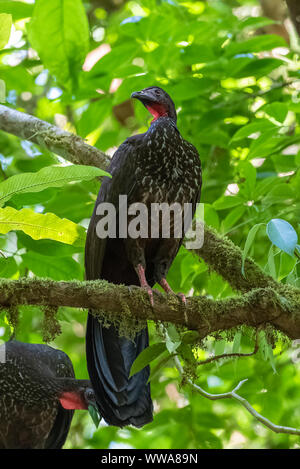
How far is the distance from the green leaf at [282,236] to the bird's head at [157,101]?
1.22m

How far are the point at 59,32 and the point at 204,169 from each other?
85.5 inches

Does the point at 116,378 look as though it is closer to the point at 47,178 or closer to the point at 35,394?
the point at 35,394

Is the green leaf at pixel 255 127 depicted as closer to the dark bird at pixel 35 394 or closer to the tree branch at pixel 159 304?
the tree branch at pixel 159 304

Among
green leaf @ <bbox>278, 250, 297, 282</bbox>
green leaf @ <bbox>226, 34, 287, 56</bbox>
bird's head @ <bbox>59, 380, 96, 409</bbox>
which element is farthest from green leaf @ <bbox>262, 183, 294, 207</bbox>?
bird's head @ <bbox>59, 380, 96, 409</bbox>

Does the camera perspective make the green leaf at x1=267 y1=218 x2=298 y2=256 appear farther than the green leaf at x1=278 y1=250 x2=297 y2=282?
No

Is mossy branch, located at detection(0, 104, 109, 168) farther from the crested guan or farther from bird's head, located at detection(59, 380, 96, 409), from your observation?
bird's head, located at detection(59, 380, 96, 409)

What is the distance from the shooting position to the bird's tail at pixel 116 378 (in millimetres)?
2314

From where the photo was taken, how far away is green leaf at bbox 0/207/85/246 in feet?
5.98

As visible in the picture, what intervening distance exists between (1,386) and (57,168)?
134cm

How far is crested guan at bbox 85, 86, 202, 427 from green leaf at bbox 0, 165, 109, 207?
0.97m

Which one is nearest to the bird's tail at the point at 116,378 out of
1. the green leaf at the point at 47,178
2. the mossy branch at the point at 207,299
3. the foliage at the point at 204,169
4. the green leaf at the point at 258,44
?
the foliage at the point at 204,169

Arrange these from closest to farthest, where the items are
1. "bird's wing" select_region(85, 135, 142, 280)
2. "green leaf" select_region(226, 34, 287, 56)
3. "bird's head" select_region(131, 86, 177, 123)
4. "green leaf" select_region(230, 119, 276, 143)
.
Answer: "bird's wing" select_region(85, 135, 142, 280) < "green leaf" select_region(230, 119, 276, 143) < "bird's head" select_region(131, 86, 177, 123) < "green leaf" select_region(226, 34, 287, 56)

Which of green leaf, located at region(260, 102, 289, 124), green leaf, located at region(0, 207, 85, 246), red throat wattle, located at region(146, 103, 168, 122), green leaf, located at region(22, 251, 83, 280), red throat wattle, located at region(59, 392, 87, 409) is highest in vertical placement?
green leaf, located at region(0, 207, 85, 246)

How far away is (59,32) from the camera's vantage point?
1715 mm
